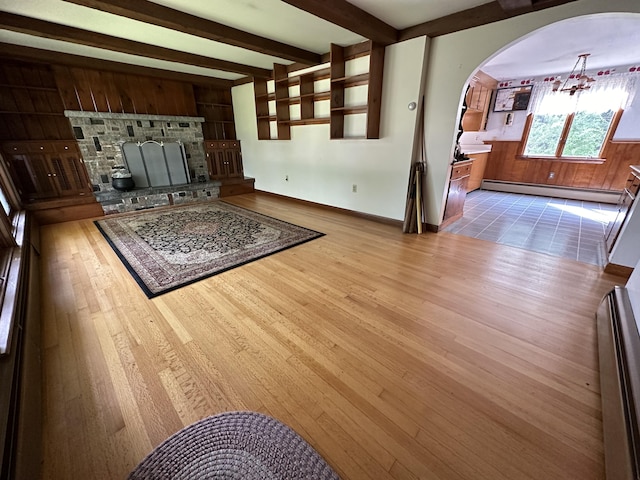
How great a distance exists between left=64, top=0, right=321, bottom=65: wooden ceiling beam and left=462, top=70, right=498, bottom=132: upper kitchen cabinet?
3.74 metres

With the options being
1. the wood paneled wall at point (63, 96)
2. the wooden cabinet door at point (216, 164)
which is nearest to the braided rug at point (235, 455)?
the wood paneled wall at point (63, 96)

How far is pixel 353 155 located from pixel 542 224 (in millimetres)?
2994

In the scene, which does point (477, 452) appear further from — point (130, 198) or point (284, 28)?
point (130, 198)

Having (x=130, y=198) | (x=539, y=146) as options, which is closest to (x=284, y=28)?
(x=130, y=198)

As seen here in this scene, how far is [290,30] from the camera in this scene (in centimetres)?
305

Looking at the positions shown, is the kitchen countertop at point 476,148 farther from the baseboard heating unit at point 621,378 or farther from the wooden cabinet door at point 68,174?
the wooden cabinet door at point 68,174

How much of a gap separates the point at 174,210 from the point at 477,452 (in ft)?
16.1

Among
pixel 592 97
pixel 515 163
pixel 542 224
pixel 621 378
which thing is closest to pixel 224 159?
pixel 542 224

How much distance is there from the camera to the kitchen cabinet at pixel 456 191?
347cm

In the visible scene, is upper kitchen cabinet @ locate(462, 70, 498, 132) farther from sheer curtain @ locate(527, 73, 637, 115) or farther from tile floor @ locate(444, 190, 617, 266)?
tile floor @ locate(444, 190, 617, 266)

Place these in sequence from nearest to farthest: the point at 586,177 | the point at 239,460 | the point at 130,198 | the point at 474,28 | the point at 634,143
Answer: the point at 239,460
the point at 474,28
the point at 130,198
the point at 634,143
the point at 586,177

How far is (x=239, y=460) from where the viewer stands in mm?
1027

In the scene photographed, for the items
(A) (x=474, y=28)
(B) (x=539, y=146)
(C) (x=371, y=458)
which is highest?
(A) (x=474, y=28)

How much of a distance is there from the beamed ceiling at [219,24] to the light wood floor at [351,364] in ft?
7.82
